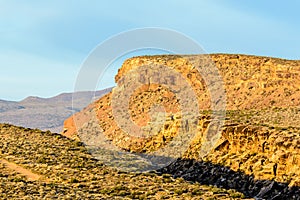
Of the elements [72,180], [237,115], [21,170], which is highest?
[237,115]

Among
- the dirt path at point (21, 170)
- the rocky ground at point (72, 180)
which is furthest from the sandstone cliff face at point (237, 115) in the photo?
the dirt path at point (21, 170)

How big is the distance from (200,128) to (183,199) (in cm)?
1996

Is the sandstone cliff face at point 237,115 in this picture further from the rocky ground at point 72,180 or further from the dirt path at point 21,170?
the dirt path at point 21,170

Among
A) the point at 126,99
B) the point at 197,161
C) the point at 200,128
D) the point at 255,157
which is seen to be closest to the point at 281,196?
the point at 255,157

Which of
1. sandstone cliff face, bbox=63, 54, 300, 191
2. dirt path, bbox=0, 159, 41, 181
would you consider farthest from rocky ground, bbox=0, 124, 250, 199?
sandstone cliff face, bbox=63, 54, 300, 191

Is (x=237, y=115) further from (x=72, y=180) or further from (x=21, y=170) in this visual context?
(x=21, y=170)

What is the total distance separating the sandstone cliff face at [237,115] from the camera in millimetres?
35844

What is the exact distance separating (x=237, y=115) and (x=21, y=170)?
23739mm

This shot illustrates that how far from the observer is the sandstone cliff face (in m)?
35.8

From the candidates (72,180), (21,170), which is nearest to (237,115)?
(72,180)

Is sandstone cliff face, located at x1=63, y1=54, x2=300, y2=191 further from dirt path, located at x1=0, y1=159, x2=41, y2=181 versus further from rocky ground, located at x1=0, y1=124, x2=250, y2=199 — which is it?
dirt path, located at x1=0, y1=159, x2=41, y2=181

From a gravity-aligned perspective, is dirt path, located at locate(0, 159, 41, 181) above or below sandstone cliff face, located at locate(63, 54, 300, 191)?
below

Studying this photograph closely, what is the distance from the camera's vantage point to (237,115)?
49625 millimetres

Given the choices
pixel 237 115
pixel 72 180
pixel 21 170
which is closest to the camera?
pixel 72 180
